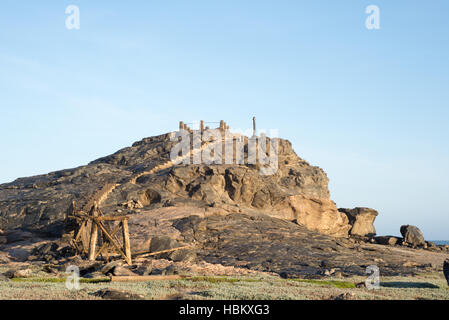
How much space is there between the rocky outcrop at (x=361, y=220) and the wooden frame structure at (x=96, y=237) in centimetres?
4423

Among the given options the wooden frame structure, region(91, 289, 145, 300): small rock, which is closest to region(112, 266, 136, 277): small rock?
the wooden frame structure

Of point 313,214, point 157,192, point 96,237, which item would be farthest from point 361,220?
point 96,237

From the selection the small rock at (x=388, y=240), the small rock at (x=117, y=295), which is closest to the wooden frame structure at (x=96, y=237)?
the small rock at (x=117, y=295)

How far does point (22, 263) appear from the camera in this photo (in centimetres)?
3959

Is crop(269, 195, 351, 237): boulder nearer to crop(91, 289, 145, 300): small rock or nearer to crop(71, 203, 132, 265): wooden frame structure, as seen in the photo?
crop(71, 203, 132, 265): wooden frame structure

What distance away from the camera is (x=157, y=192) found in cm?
5384

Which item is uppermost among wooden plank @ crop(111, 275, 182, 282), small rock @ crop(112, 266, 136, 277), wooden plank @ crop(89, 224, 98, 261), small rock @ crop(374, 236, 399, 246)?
wooden plank @ crop(89, 224, 98, 261)

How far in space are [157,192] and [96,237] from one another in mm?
15626

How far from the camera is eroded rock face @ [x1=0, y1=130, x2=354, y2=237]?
51281 millimetres

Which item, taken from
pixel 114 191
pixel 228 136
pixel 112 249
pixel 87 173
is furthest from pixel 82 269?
pixel 228 136

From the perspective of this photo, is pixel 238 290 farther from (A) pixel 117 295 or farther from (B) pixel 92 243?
(B) pixel 92 243

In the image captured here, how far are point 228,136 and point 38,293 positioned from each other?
Answer: 54.3 metres

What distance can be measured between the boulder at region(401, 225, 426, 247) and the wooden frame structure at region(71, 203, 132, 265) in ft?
149
